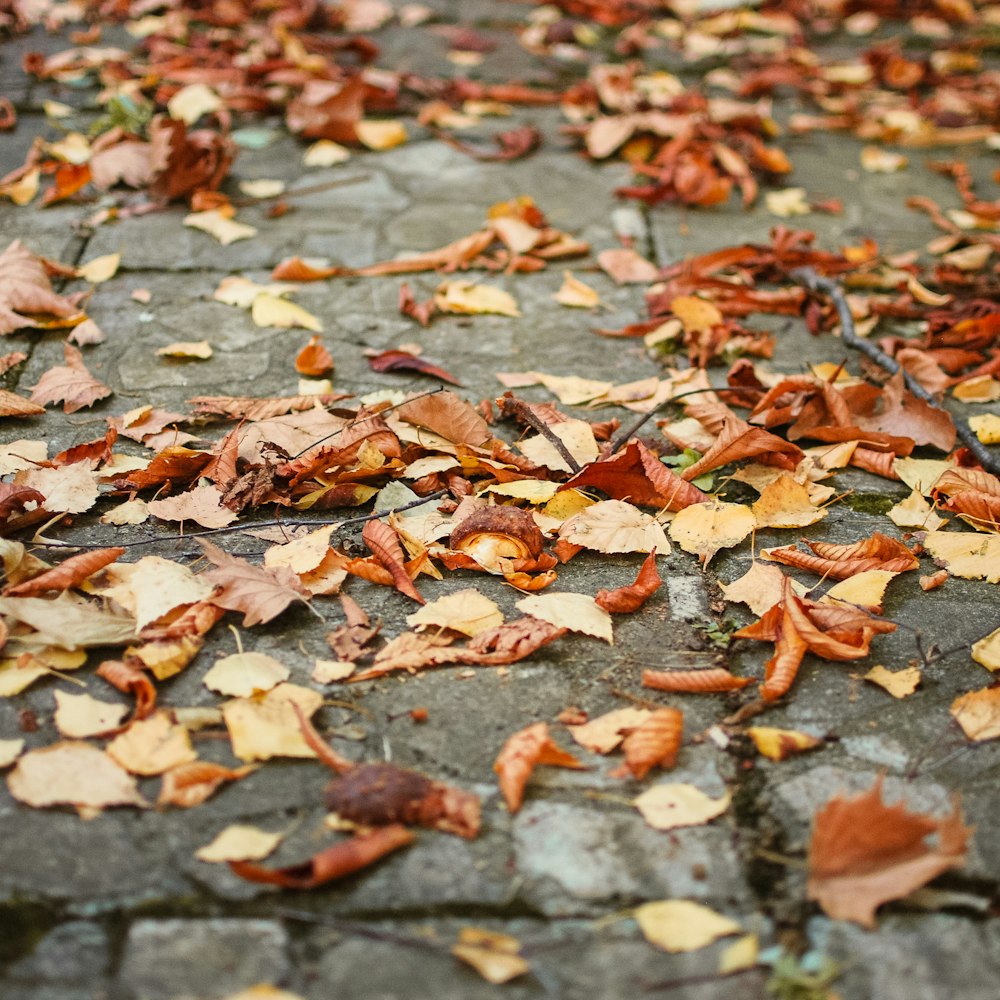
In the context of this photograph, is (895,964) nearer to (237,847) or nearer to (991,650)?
(991,650)

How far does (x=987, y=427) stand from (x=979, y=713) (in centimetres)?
90

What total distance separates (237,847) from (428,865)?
23 centimetres

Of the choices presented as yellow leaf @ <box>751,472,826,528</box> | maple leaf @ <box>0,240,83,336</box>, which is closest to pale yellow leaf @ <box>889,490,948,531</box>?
yellow leaf @ <box>751,472,826,528</box>

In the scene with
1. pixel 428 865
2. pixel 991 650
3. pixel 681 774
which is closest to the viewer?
pixel 428 865

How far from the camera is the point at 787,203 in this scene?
3.17 meters

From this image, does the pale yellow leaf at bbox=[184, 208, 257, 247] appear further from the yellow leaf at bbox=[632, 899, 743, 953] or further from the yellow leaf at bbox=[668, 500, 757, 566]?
the yellow leaf at bbox=[632, 899, 743, 953]

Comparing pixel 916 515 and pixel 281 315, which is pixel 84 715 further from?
pixel 916 515

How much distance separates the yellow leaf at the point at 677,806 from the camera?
1.24 m

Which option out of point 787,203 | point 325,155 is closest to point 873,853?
point 787,203

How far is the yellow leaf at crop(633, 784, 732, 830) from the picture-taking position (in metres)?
1.24

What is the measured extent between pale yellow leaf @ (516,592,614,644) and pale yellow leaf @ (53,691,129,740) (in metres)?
0.61

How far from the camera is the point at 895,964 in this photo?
1.08 m

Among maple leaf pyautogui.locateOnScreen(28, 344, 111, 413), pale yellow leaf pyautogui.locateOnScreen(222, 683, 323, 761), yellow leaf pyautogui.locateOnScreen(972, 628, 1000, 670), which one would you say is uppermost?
maple leaf pyautogui.locateOnScreen(28, 344, 111, 413)

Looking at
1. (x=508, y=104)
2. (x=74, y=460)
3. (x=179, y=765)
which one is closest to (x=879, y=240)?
(x=508, y=104)
